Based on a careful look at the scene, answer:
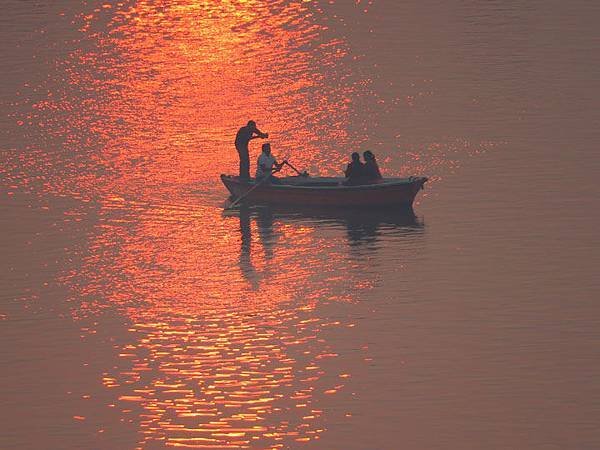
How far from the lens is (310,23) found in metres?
75.8

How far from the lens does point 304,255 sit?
38281 mm

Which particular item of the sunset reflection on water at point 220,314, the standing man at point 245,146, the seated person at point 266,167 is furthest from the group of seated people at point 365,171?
the standing man at point 245,146

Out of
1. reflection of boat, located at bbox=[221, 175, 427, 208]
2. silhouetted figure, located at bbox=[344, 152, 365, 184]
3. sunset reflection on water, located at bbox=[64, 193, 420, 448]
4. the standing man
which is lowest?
sunset reflection on water, located at bbox=[64, 193, 420, 448]

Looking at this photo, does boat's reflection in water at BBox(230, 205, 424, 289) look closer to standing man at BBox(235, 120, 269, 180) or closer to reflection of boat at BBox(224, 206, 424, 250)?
reflection of boat at BBox(224, 206, 424, 250)

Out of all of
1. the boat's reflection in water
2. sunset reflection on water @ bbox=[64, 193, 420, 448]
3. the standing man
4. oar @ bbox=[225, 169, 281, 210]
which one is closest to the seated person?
oar @ bbox=[225, 169, 281, 210]

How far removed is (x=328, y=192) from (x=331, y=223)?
1.00m

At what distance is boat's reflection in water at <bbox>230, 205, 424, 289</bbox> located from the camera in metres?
39.3

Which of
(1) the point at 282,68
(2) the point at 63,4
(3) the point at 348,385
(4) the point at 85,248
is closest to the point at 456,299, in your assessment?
(3) the point at 348,385

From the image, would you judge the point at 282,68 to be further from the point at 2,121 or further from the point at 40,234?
the point at 40,234

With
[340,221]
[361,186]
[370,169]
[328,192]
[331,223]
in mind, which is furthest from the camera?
[370,169]

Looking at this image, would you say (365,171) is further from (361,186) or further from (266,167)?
(266,167)

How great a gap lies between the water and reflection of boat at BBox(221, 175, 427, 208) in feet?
1.58

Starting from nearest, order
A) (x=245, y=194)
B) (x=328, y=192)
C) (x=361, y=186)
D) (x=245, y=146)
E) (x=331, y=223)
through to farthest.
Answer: (x=331, y=223) < (x=361, y=186) < (x=328, y=192) < (x=245, y=194) < (x=245, y=146)

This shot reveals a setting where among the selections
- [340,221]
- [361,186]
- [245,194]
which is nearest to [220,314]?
[340,221]
